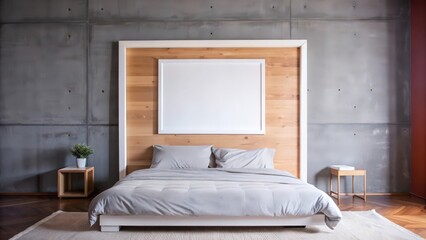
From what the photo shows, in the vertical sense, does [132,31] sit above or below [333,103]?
above

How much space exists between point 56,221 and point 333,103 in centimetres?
393

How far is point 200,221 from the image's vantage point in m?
3.44

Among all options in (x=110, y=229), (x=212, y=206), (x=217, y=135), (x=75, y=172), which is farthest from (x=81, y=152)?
(x=212, y=206)

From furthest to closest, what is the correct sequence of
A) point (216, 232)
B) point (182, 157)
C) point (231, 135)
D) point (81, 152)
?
1. point (231, 135)
2. point (81, 152)
3. point (182, 157)
4. point (216, 232)

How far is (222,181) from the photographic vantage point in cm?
390

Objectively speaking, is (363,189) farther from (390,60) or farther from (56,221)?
(56,221)

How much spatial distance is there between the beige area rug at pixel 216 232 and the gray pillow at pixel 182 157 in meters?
1.28

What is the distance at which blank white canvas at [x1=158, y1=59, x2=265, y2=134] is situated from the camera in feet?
16.9

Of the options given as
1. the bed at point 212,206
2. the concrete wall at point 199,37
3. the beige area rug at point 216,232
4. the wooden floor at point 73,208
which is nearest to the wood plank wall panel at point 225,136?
the concrete wall at point 199,37

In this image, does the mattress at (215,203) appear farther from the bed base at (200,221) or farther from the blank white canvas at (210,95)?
the blank white canvas at (210,95)

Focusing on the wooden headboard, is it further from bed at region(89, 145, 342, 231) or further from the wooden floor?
bed at region(89, 145, 342, 231)

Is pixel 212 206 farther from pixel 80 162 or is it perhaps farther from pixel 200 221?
pixel 80 162

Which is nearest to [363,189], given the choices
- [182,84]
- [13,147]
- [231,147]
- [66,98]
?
[231,147]

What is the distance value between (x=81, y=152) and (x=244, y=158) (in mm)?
2248
